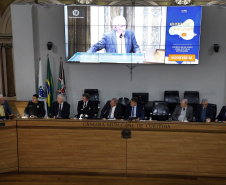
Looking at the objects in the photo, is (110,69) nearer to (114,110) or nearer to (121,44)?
(121,44)

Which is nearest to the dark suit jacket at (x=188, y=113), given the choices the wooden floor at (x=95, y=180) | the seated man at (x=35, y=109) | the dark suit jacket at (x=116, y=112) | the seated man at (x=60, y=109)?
the dark suit jacket at (x=116, y=112)

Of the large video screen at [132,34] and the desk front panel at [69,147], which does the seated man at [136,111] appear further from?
the large video screen at [132,34]

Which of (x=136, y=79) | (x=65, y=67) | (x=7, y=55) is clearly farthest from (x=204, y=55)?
(x=7, y=55)

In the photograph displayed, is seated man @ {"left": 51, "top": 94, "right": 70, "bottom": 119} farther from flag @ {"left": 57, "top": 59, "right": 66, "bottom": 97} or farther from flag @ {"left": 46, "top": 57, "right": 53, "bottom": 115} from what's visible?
flag @ {"left": 57, "top": 59, "right": 66, "bottom": 97}

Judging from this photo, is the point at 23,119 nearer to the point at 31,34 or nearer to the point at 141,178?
the point at 141,178

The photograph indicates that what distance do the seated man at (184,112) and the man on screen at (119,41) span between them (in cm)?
241

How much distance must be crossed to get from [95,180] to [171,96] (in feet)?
12.9

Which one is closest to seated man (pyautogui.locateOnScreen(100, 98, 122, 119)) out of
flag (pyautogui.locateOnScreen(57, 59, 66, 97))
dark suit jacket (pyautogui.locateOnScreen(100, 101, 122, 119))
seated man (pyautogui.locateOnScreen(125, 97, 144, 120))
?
dark suit jacket (pyautogui.locateOnScreen(100, 101, 122, 119))

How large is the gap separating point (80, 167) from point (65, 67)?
391 centimetres

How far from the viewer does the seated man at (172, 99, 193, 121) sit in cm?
544

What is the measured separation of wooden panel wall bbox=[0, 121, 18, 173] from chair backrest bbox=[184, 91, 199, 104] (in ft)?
15.6

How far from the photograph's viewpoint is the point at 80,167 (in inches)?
170

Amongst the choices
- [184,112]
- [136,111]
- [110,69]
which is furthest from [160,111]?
[110,69]

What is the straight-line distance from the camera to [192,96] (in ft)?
23.9
